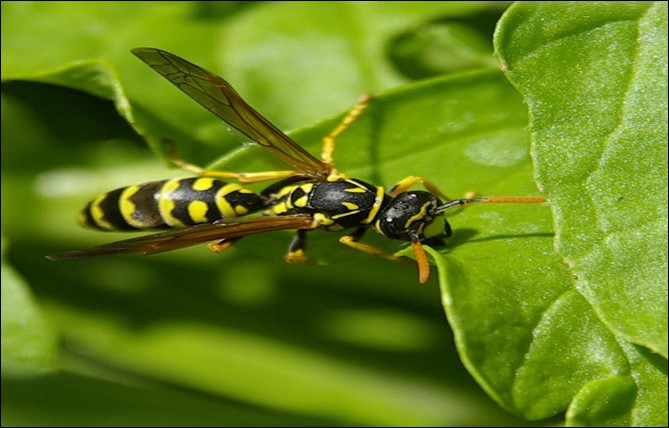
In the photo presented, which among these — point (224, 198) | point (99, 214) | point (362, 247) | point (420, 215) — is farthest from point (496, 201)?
point (99, 214)

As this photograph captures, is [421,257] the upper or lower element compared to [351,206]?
lower

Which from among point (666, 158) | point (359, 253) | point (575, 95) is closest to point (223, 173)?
point (359, 253)

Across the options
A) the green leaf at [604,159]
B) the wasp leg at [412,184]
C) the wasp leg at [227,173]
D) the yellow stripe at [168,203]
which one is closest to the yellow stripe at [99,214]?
the yellow stripe at [168,203]

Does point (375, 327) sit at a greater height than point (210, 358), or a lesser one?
lesser

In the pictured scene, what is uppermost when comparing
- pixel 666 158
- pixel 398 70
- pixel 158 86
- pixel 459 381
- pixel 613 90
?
pixel 158 86

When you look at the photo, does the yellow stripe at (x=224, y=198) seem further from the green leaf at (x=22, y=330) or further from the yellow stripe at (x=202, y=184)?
the green leaf at (x=22, y=330)

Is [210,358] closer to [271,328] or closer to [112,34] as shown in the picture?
[271,328]

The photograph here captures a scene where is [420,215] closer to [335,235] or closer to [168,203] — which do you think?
[335,235]
